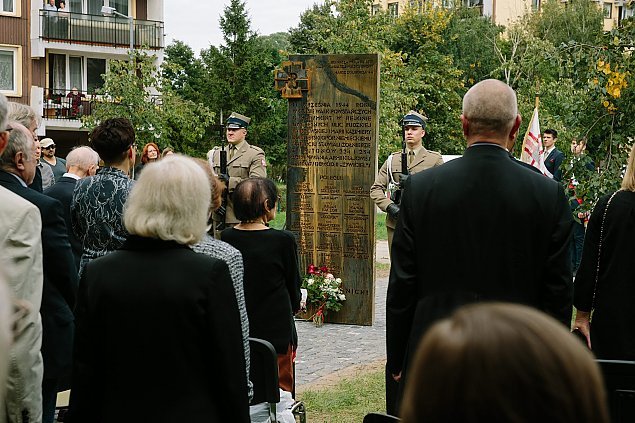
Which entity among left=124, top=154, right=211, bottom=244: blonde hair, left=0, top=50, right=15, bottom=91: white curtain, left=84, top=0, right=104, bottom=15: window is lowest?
left=124, top=154, right=211, bottom=244: blonde hair

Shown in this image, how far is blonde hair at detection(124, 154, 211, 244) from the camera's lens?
3.62 m

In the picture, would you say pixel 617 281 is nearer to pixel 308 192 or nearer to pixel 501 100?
pixel 501 100

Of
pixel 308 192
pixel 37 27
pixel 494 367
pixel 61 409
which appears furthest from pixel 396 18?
pixel 494 367

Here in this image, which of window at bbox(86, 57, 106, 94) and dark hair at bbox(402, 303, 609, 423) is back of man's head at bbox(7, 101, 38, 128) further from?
window at bbox(86, 57, 106, 94)

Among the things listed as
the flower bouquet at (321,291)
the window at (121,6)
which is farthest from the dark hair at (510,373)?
the window at (121,6)

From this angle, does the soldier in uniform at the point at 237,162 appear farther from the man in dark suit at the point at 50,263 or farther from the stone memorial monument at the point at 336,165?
the man in dark suit at the point at 50,263

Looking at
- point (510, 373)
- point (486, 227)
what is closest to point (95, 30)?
point (486, 227)

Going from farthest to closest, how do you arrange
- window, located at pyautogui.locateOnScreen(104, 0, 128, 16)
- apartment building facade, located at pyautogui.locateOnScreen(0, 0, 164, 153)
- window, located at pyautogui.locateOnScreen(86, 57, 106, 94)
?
window, located at pyautogui.locateOnScreen(104, 0, 128, 16) → window, located at pyautogui.locateOnScreen(86, 57, 106, 94) → apartment building facade, located at pyautogui.locateOnScreen(0, 0, 164, 153)

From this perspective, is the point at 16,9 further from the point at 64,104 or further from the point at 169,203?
the point at 169,203

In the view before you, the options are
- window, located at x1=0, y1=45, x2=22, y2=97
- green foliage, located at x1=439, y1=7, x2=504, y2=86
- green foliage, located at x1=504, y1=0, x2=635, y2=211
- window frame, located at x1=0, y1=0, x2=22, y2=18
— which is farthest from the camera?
green foliage, located at x1=439, y1=7, x2=504, y2=86

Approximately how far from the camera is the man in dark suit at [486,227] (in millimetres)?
4348

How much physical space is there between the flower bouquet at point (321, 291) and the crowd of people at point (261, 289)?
4943 mm

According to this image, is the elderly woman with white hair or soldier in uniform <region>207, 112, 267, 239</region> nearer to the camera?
the elderly woman with white hair

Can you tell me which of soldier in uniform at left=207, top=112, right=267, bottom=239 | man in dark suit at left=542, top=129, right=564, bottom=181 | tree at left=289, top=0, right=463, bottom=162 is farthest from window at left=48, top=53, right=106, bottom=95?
soldier in uniform at left=207, top=112, right=267, bottom=239
